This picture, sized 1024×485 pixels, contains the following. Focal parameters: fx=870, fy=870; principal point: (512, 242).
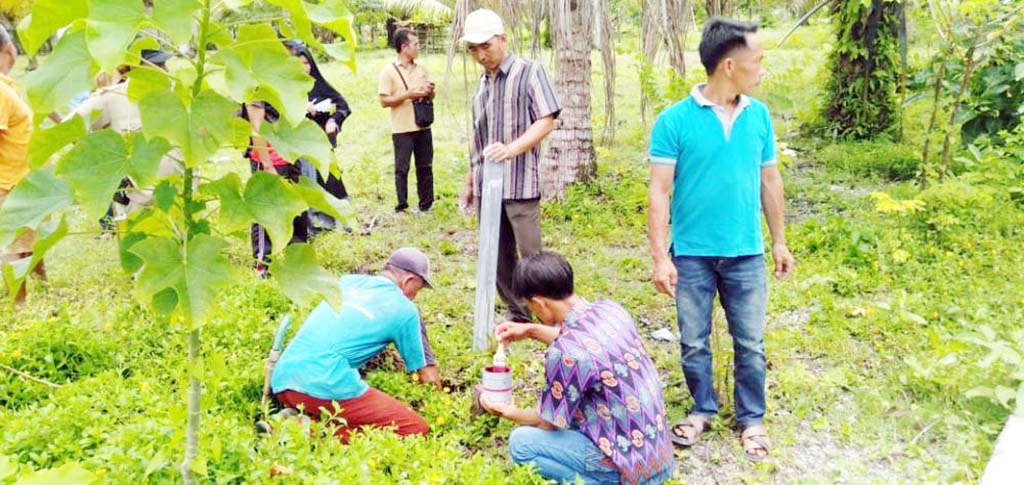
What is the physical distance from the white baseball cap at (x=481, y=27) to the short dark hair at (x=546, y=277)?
158 centimetres

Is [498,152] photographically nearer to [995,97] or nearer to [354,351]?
[354,351]

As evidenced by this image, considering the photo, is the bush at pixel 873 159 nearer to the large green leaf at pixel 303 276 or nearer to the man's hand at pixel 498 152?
the man's hand at pixel 498 152

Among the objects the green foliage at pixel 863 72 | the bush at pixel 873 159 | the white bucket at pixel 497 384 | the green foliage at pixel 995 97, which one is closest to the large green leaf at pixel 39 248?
the white bucket at pixel 497 384

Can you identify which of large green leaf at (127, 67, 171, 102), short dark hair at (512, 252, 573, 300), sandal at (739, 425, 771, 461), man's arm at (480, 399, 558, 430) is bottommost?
sandal at (739, 425, 771, 461)

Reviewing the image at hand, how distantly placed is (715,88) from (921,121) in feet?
27.3

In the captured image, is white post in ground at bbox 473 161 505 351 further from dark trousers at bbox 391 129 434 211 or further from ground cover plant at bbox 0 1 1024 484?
dark trousers at bbox 391 129 434 211

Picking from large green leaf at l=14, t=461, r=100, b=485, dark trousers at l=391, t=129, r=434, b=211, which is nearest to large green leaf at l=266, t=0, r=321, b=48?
large green leaf at l=14, t=461, r=100, b=485

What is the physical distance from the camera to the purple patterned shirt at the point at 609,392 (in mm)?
3121

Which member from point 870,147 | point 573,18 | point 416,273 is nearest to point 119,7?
point 416,273

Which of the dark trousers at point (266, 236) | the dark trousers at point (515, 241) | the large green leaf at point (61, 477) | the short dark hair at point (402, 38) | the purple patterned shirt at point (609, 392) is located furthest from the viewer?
the short dark hair at point (402, 38)

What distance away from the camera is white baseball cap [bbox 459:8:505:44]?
442 cm

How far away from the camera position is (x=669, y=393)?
4.33 m

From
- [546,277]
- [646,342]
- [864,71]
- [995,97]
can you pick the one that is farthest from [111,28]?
[864,71]

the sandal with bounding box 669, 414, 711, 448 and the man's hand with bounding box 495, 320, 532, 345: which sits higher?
the man's hand with bounding box 495, 320, 532, 345
